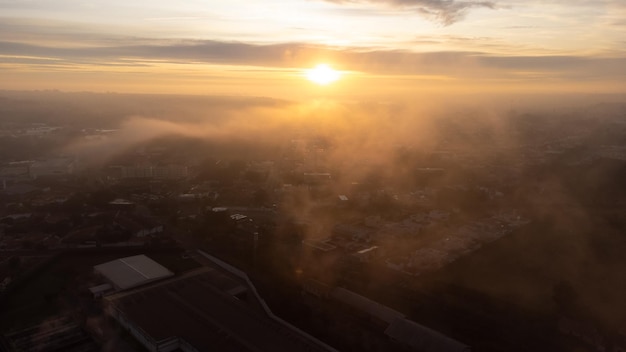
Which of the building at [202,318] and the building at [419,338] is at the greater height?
the building at [202,318]

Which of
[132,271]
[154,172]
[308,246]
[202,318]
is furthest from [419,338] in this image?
[154,172]

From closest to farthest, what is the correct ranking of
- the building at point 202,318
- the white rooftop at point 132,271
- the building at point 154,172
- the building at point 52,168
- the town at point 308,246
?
1. the building at point 202,318
2. the town at point 308,246
3. the white rooftop at point 132,271
4. the building at point 52,168
5. the building at point 154,172

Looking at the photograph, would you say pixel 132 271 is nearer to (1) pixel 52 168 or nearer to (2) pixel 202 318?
(2) pixel 202 318

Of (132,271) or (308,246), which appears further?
(308,246)

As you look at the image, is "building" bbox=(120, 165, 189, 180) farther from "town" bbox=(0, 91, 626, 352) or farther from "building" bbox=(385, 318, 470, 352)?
"building" bbox=(385, 318, 470, 352)

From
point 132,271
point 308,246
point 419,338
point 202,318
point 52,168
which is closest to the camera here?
point 419,338

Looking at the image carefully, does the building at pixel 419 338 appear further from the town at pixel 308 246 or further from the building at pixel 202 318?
the building at pixel 202 318

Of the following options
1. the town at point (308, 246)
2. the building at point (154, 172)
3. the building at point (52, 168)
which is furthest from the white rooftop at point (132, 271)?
the building at point (52, 168)

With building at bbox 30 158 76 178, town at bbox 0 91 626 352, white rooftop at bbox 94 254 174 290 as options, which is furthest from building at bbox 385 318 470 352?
building at bbox 30 158 76 178

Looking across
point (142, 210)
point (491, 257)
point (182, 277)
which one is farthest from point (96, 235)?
point (491, 257)

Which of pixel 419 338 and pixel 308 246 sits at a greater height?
pixel 419 338
